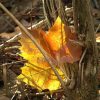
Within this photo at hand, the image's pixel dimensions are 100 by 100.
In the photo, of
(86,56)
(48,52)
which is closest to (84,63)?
(86,56)

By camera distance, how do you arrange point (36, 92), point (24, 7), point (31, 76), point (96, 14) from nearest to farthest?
1. point (31, 76)
2. point (36, 92)
3. point (96, 14)
4. point (24, 7)

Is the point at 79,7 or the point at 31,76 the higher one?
the point at 79,7

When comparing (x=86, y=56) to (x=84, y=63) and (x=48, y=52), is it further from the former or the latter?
(x=48, y=52)

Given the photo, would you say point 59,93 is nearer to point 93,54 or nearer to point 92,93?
point 92,93

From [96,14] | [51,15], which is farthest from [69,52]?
[96,14]

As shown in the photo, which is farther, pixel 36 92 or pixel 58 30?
pixel 36 92

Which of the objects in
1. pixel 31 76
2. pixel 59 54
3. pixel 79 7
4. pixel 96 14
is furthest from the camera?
pixel 96 14

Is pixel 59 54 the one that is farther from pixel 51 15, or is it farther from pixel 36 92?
pixel 36 92

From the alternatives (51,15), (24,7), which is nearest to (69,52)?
(51,15)

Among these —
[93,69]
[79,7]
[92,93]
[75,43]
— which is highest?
[79,7]
